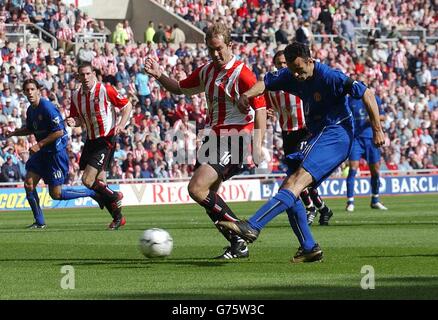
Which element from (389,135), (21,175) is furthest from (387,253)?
(389,135)

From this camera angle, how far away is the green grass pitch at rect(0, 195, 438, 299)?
9367 millimetres

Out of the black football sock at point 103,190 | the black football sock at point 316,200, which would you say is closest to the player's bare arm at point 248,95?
the black football sock at point 316,200

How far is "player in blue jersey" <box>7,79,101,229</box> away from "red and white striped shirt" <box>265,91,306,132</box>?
12.2 feet

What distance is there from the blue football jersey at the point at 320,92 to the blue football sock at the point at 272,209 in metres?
0.91

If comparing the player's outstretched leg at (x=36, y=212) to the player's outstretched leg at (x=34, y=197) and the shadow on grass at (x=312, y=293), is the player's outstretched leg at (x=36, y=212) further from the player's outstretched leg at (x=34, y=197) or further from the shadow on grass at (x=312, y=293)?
the shadow on grass at (x=312, y=293)

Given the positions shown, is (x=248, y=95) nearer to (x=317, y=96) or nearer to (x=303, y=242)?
(x=317, y=96)

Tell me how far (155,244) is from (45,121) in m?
7.19

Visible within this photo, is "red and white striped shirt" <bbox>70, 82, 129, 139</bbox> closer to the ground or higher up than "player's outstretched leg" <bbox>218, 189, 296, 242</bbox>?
higher up

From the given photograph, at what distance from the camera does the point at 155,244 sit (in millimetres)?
12320

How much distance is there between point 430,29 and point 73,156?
2033cm

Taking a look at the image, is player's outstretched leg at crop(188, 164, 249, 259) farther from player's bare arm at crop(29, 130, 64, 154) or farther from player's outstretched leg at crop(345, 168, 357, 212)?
player's outstretched leg at crop(345, 168, 357, 212)

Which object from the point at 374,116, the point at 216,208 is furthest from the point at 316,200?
the point at 374,116

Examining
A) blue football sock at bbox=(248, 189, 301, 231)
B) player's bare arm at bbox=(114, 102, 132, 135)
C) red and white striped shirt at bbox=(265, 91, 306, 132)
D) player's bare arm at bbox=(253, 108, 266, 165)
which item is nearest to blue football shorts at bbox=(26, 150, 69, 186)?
player's bare arm at bbox=(114, 102, 132, 135)

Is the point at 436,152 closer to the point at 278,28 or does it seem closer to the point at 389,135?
the point at 389,135
